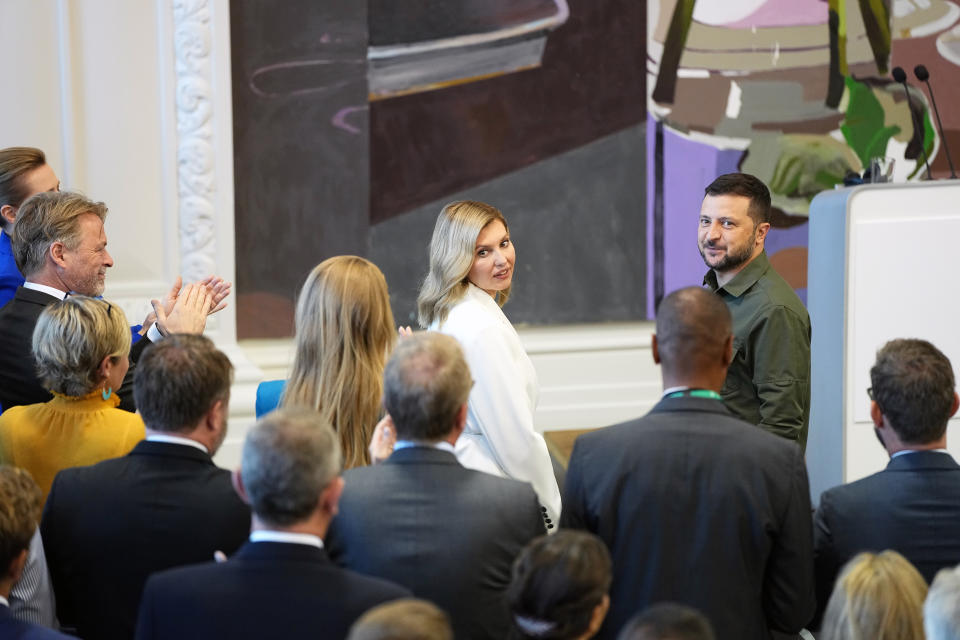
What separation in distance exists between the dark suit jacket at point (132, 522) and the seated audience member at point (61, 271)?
92 cm

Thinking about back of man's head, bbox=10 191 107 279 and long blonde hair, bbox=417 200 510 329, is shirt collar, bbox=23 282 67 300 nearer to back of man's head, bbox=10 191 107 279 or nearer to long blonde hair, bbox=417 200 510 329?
back of man's head, bbox=10 191 107 279

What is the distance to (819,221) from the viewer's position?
168 inches

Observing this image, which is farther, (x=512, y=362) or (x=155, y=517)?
(x=512, y=362)

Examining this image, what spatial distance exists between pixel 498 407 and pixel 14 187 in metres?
1.81

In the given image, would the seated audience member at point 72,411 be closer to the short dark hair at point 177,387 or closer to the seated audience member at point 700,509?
the short dark hair at point 177,387

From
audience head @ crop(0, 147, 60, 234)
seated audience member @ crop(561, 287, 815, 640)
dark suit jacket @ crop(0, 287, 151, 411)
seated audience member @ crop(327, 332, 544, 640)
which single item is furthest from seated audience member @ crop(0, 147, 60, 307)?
seated audience member @ crop(561, 287, 815, 640)

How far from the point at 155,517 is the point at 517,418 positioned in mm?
1204

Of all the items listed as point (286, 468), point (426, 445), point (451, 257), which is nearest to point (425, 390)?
point (426, 445)

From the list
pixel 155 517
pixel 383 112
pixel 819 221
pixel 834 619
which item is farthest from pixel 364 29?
pixel 834 619

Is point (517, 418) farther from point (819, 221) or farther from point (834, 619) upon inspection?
point (819, 221)

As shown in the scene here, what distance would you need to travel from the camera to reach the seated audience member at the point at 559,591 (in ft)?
5.87

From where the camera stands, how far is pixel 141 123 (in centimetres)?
534

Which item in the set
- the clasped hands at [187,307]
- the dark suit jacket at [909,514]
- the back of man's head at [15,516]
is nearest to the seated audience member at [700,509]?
Answer: the dark suit jacket at [909,514]

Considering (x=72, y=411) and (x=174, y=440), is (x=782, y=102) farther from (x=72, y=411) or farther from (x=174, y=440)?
(x=174, y=440)
